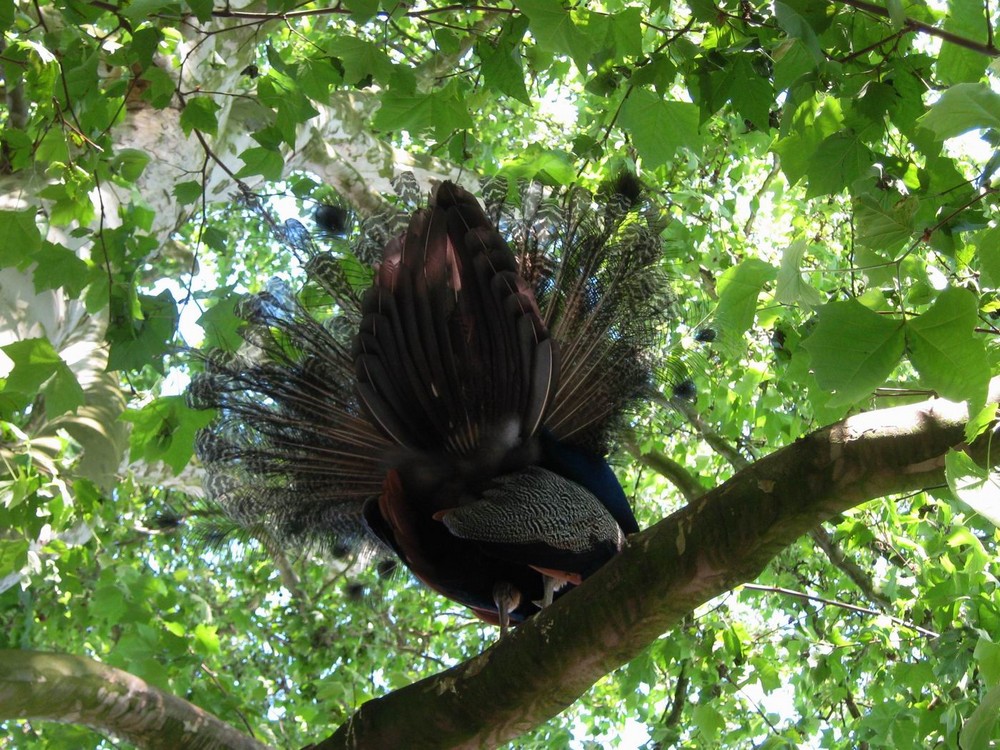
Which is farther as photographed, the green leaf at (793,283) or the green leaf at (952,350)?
the green leaf at (793,283)

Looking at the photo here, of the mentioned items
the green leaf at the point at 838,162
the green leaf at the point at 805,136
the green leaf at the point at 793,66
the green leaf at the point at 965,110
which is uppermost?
the green leaf at the point at 805,136

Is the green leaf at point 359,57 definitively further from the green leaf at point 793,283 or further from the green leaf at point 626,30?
the green leaf at point 793,283

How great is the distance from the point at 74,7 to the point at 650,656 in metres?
3.04

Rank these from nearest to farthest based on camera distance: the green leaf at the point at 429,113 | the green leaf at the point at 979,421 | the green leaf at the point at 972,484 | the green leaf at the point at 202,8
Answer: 1. the green leaf at the point at 972,484
2. the green leaf at the point at 979,421
3. the green leaf at the point at 202,8
4. the green leaf at the point at 429,113

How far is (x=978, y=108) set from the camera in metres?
1.62

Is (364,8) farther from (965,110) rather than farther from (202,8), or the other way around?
(965,110)

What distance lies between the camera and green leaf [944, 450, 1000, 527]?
1.49 m

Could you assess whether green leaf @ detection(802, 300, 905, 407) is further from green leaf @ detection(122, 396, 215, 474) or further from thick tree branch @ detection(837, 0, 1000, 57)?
green leaf @ detection(122, 396, 215, 474)

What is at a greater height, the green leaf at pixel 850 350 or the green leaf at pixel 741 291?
the green leaf at pixel 741 291

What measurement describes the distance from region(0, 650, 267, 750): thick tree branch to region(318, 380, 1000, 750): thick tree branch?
0.42m

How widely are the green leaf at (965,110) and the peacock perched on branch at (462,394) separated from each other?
4.27 ft

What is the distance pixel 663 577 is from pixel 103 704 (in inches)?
57.5

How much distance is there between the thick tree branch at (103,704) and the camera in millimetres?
2361

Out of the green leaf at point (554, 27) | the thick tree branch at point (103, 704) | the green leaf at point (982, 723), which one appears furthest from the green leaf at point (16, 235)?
the green leaf at point (982, 723)
